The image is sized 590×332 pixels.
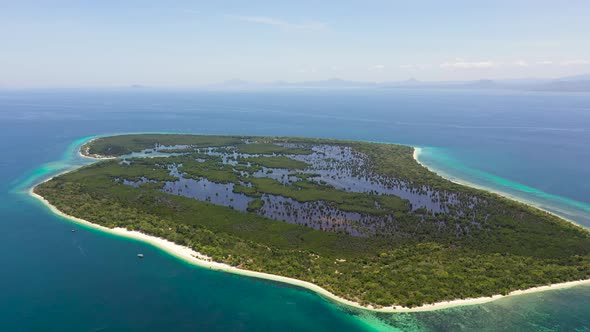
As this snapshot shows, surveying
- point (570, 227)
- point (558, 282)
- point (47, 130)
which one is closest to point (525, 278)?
point (558, 282)

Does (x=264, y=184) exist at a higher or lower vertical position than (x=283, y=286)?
higher

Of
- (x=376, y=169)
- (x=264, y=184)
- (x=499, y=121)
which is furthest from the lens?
(x=499, y=121)

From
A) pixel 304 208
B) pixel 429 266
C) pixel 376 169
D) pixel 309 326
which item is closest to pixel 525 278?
pixel 429 266

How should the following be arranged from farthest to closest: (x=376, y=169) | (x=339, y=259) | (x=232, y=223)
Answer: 1. (x=376, y=169)
2. (x=232, y=223)
3. (x=339, y=259)

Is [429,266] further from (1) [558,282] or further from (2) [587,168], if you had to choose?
(2) [587,168]

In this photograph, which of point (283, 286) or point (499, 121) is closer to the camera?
point (283, 286)

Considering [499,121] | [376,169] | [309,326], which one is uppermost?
[499,121]
